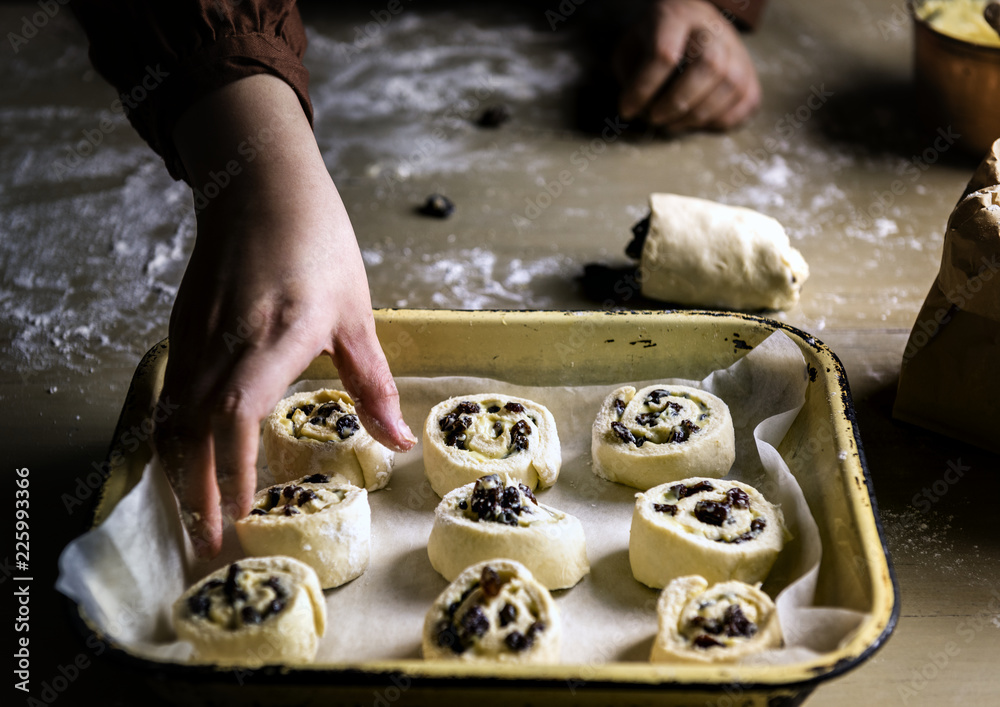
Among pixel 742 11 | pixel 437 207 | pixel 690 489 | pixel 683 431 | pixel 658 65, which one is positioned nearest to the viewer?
pixel 690 489

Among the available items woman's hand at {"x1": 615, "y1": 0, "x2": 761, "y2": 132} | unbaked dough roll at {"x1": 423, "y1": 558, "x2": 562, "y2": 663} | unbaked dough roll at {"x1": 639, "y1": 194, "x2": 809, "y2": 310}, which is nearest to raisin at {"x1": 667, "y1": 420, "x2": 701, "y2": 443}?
unbaked dough roll at {"x1": 423, "y1": 558, "x2": 562, "y2": 663}

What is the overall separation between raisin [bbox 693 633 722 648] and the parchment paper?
7 centimetres

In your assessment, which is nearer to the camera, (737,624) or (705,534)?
(737,624)

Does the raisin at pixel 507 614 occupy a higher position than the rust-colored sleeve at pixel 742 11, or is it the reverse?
the rust-colored sleeve at pixel 742 11

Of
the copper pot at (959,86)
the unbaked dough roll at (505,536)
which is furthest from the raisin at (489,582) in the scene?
the copper pot at (959,86)

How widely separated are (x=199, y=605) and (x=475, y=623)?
44 cm

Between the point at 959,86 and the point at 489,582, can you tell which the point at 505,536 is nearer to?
the point at 489,582

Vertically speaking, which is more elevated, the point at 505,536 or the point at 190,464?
the point at 190,464

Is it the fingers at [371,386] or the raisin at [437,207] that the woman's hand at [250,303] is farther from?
the raisin at [437,207]

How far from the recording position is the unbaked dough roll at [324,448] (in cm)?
171

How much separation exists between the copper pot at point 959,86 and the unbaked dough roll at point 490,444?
2.06m

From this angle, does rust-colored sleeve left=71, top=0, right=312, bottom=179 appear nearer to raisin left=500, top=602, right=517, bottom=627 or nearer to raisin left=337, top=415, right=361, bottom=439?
raisin left=337, top=415, right=361, bottom=439

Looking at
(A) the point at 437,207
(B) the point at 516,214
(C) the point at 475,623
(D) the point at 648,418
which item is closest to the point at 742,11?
(B) the point at 516,214

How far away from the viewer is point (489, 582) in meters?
1.36
